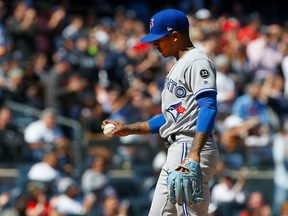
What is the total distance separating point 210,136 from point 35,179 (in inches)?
222

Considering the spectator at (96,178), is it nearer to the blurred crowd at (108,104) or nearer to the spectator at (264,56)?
the blurred crowd at (108,104)

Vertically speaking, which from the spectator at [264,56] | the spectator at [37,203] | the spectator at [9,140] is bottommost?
the spectator at [37,203]

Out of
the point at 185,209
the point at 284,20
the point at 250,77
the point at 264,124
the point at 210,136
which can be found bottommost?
the point at 185,209

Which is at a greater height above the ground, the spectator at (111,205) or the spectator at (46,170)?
the spectator at (46,170)

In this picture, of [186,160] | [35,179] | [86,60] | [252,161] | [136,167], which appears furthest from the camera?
[86,60]

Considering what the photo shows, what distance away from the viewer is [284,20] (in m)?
21.3

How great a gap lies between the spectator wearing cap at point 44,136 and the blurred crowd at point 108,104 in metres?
0.02

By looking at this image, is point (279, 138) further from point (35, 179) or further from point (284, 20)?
point (284, 20)

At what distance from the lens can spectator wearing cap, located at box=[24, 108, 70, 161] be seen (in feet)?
38.7

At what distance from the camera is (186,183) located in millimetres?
5672

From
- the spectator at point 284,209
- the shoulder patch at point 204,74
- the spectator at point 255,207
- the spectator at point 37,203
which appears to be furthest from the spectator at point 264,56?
the shoulder patch at point 204,74

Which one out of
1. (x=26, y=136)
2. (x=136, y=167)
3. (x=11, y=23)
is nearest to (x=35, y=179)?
(x=26, y=136)

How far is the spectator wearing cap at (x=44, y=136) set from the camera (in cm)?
1178

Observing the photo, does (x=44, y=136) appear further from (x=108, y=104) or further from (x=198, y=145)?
(x=198, y=145)
